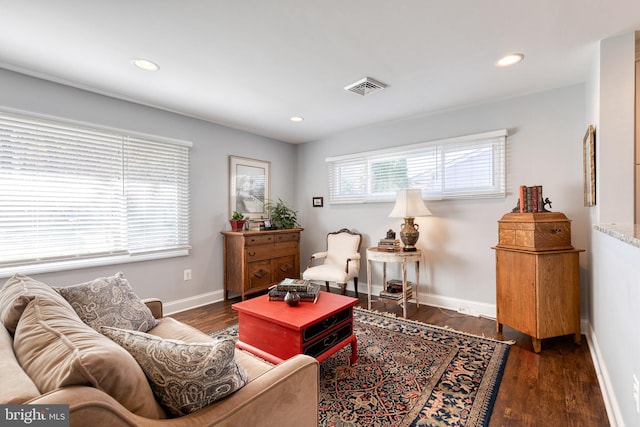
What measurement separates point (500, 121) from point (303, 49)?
2.29m

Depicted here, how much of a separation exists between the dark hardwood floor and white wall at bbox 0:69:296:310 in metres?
0.82

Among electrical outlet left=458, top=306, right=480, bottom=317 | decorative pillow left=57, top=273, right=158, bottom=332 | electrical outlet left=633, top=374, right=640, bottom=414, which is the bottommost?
electrical outlet left=458, top=306, right=480, bottom=317

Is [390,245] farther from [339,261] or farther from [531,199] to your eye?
[531,199]

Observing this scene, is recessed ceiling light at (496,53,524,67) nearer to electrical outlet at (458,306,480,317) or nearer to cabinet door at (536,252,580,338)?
cabinet door at (536,252,580,338)

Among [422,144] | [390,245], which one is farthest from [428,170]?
[390,245]

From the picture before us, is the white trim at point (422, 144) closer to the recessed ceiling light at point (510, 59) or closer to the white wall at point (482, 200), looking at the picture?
the white wall at point (482, 200)

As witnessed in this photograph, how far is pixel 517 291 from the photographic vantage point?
8.23ft

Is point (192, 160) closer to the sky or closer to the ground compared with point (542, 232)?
closer to the sky

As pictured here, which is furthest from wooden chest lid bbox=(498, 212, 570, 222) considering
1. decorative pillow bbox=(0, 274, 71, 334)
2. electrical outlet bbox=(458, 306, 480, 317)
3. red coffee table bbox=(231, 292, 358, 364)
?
decorative pillow bbox=(0, 274, 71, 334)

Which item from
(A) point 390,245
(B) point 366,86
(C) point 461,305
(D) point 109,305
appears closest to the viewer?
(D) point 109,305

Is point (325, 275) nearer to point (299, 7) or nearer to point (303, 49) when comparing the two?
point (303, 49)

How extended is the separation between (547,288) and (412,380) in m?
1.35

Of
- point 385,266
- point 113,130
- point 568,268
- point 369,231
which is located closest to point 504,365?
point 568,268

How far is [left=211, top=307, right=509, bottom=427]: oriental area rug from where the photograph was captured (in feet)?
5.54
